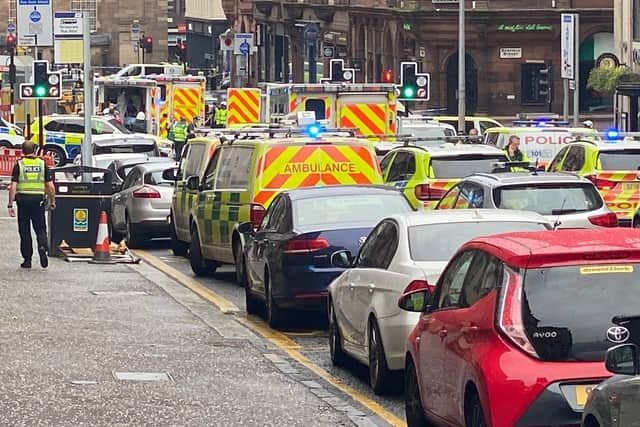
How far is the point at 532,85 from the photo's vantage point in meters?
66.1

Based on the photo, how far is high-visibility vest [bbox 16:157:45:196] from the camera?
71.5 ft

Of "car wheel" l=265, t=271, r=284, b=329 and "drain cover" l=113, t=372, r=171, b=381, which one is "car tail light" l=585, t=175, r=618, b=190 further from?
"drain cover" l=113, t=372, r=171, b=381

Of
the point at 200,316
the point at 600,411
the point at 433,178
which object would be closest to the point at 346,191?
the point at 200,316

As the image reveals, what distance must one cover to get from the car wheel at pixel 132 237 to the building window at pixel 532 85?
131 feet

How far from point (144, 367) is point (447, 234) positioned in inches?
105

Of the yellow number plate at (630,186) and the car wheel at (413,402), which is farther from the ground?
the yellow number plate at (630,186)

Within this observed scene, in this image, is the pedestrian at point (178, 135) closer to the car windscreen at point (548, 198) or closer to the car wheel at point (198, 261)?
the car wheel at point (198, 261)

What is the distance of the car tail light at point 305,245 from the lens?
51.9 feet

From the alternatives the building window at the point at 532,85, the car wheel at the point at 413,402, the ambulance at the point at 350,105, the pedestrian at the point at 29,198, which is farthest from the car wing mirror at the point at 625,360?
the building window at the point at 532,85

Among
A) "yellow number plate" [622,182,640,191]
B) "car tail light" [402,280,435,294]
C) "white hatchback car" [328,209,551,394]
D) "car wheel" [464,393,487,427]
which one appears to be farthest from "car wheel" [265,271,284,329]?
"yellow number plate" [622,182,640,191]

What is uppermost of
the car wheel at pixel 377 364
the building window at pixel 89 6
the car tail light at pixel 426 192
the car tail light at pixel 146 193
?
the building window at pixel 89 6

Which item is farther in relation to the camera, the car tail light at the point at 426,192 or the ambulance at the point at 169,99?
the ambulance at the point at 169,99

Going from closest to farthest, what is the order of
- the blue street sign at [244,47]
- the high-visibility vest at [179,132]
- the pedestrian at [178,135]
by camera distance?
the pedestrian at [178,135], the high-visibility vest at [179,132], the blue street sign at [244,47]

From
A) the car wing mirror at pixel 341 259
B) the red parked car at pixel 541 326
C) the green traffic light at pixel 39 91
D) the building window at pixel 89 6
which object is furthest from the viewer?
the building window at pixel 89 6
